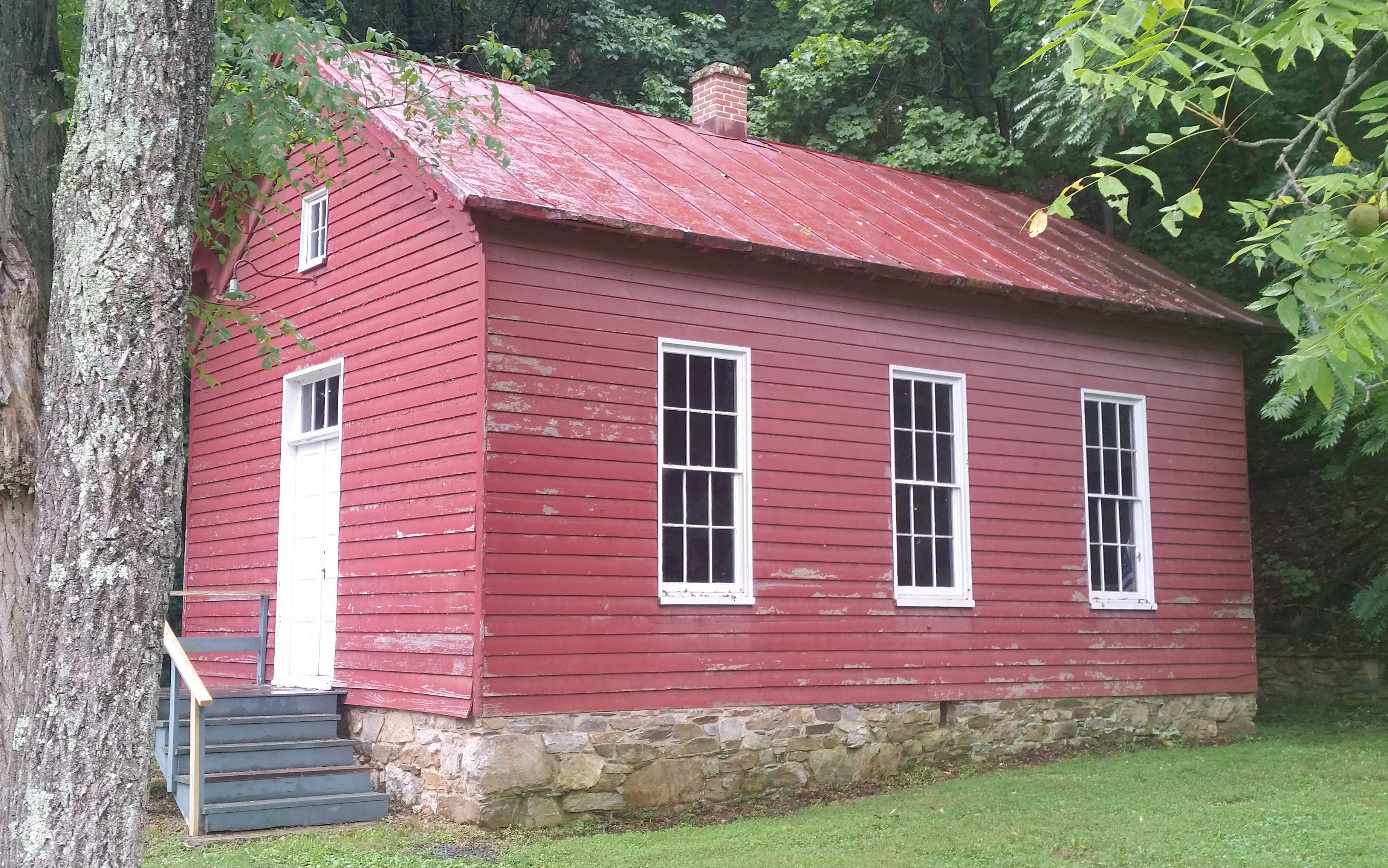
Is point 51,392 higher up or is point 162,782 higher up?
point 51,392

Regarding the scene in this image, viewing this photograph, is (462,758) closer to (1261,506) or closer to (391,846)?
(391,846)

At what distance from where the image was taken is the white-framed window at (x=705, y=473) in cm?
974

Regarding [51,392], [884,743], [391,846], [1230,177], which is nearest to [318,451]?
[391,846]

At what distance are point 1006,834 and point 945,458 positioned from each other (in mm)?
3894

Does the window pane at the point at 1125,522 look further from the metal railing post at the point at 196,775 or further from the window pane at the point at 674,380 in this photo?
the metal railing post at the point at 196,775

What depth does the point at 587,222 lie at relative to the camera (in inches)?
356

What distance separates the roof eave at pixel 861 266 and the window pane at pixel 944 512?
5.72 ft

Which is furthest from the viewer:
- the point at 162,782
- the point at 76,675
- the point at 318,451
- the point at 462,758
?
the point at 318,451

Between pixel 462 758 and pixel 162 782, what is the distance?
3.18m

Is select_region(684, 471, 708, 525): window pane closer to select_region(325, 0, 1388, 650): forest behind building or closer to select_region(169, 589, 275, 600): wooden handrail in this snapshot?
select_region(169, 589, 275, 600): wooden handrail

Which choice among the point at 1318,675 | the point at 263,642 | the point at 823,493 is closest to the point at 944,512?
the point at 823,493

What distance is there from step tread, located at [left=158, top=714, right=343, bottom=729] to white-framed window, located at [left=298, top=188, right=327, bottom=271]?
3882 mm

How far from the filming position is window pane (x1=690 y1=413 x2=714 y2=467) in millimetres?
9906

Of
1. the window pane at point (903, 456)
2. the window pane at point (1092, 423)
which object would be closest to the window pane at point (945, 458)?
the window pane at point (903, 456)
